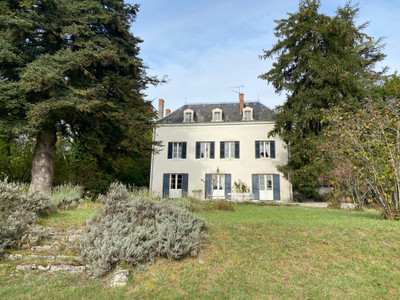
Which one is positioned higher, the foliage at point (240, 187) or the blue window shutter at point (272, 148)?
the blue window shutter at point (272, 148)

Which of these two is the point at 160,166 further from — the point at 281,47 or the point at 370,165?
the point at 370,165

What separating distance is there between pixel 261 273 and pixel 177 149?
17.0 metres

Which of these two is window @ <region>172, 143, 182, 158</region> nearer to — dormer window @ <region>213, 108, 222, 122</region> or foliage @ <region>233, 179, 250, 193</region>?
dormer window @ <region>213, 108, 222, 122</region>

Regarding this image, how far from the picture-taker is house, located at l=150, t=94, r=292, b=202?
1894 centimetres

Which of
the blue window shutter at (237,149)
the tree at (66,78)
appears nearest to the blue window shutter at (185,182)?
the blue window shutter at (237,149)

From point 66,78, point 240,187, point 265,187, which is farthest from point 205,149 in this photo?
point 66,78

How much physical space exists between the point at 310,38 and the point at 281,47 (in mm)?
1837

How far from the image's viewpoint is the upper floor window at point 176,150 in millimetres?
20328

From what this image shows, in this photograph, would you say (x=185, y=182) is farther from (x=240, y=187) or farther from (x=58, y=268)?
(x=58, y=268)

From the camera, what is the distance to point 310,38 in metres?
16.9

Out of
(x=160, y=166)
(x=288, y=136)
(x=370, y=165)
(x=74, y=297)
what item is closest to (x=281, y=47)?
(x=288, y=136)

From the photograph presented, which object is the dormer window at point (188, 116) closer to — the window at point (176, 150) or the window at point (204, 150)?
the window at point (176, 150)

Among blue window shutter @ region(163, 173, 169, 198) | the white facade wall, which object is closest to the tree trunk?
the white facade wall

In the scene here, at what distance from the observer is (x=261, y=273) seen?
12.3 feet
